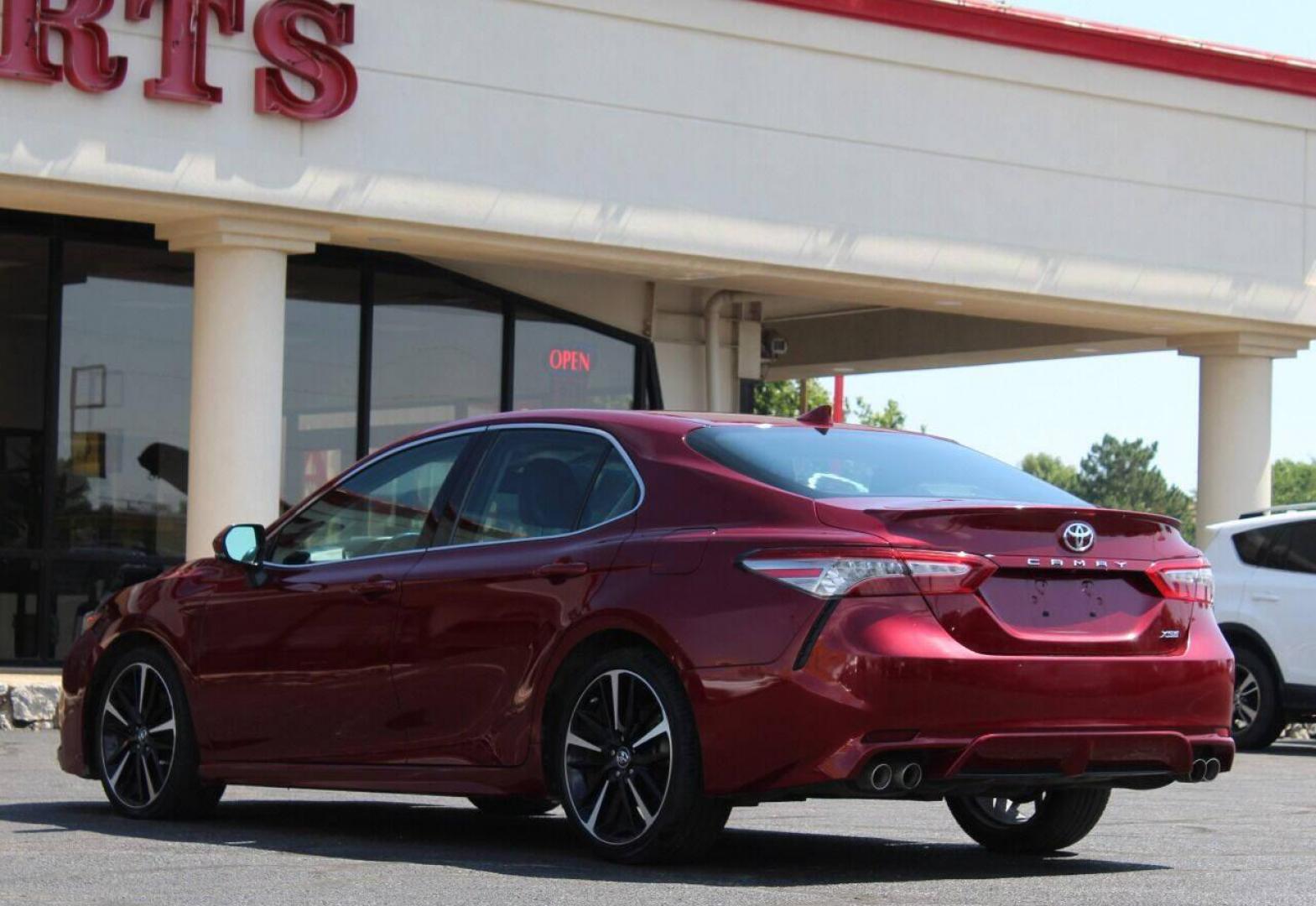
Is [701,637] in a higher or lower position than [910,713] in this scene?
higher

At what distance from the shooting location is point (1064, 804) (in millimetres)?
8312

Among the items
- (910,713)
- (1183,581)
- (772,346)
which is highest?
(772,346)

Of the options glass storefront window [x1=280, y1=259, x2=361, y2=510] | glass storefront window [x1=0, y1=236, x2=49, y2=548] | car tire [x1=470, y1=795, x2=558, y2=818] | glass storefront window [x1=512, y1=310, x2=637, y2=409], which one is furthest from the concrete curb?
car tire [x1=470, y1=795, x2=558, y2=818]

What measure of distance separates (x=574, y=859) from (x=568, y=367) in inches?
627

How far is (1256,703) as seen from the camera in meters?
16.4

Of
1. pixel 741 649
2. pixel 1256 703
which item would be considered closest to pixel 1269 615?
pixel 1256 703

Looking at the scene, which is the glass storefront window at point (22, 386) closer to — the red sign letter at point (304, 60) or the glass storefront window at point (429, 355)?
the glass storefront window at point (429, 355)

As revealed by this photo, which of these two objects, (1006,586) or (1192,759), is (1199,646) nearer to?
(1192,759)

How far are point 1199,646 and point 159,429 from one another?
14.5m

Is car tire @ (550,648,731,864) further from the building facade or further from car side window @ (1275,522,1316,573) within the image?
the building facade

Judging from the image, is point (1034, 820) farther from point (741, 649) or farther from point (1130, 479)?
point (1130, 479)

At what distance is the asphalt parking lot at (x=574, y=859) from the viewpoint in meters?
6.85

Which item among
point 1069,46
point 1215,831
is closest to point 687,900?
point 1215,831

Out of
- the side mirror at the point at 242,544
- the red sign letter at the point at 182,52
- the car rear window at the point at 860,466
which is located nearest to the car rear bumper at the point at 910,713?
the car rear window at the point at 860,466
